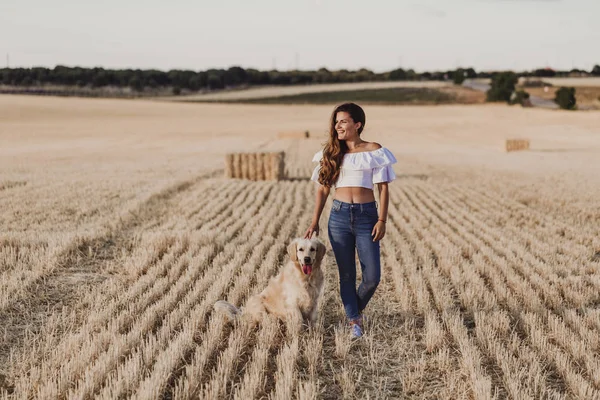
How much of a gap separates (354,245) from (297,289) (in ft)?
2.17

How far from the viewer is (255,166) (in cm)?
1933

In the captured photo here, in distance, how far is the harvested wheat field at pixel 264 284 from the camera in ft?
15.7

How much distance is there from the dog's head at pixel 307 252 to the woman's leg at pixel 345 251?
318 millimetres

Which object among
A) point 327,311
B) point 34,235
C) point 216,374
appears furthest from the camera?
point 34,235


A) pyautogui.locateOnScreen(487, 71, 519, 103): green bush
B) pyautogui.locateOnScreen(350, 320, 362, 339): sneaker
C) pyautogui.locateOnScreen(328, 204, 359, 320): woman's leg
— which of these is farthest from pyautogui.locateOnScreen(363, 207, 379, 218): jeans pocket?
pyautogui.locateOnScreen(487, 71, 519, 103): green bush

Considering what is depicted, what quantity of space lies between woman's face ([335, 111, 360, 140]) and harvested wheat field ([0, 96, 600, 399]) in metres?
1.79

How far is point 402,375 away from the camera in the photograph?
198 inches

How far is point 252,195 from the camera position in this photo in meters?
15.8

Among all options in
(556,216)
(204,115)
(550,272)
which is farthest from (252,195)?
(204,115)

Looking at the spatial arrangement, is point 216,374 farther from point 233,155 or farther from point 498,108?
point 498,108

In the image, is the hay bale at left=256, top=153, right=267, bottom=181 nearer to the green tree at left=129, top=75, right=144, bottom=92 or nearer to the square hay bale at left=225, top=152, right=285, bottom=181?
the square hay bale at left=225, top=152, right=285, bottom=181

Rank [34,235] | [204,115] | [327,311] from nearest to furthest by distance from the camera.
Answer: [327,311]
[34,235]
[204,115]

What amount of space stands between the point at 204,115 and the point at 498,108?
3235 cm

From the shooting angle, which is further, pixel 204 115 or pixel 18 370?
pixel 204 115
